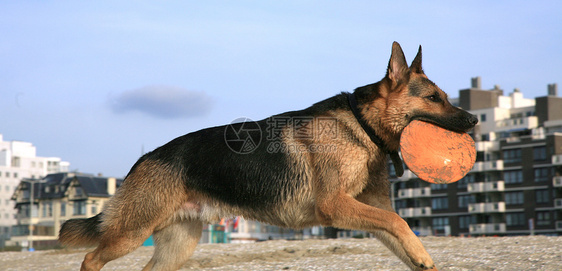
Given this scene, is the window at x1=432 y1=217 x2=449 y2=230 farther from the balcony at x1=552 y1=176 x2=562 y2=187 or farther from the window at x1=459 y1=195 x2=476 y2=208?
the balcony at x1=552 y1=176 x2=562 y2=187

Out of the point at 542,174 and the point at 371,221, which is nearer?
the point at 371,221

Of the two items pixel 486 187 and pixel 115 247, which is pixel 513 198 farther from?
pixel 115 247

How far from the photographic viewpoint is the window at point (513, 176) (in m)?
88.1

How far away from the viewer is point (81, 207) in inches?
3743

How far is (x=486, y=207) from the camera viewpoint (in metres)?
89.6

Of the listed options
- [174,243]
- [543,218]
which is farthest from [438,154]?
[543,218]

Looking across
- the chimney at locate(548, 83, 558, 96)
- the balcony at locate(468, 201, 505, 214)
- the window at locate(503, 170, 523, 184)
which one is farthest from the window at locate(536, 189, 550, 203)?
the chimney at locate(548, 83, 558, 96)

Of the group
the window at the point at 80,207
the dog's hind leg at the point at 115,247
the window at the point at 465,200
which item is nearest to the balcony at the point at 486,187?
the window at the point at 465,200

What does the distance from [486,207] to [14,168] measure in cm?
10587

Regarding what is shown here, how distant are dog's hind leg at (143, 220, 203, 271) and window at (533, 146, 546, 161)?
8316 cm

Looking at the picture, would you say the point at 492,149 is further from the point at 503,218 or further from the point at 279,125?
the point at 279,125

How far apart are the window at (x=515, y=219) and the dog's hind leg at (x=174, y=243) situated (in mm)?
83360

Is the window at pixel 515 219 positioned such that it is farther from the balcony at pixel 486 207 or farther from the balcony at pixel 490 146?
the balcony at pixel 490 146

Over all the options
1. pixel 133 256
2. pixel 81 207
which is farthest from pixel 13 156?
pixel 133 256
